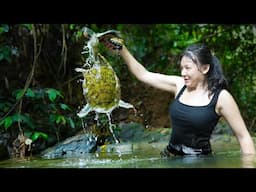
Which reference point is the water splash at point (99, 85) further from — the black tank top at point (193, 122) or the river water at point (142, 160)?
the black tank top at point (193, 122)

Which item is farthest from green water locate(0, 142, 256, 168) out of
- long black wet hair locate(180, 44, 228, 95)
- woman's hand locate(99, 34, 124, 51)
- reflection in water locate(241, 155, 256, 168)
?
woman's hand locate(99, 34, 124, 51)

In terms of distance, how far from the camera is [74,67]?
209 inches

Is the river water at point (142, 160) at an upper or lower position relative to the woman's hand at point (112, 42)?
lower

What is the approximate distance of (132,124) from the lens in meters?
4.61

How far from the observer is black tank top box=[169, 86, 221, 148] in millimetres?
2859

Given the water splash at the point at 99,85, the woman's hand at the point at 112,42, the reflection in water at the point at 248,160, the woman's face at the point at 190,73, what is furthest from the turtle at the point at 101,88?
the reflection in water at the point at 248,160

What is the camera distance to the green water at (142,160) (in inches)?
97.8

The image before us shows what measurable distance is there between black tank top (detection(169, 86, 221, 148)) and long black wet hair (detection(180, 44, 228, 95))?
57 millimetres

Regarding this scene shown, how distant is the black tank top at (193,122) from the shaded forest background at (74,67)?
4.32 ft

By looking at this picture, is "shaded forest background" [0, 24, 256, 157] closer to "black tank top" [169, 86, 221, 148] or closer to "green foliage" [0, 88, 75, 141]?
"green foliage" [0, 88, 75, 141]
